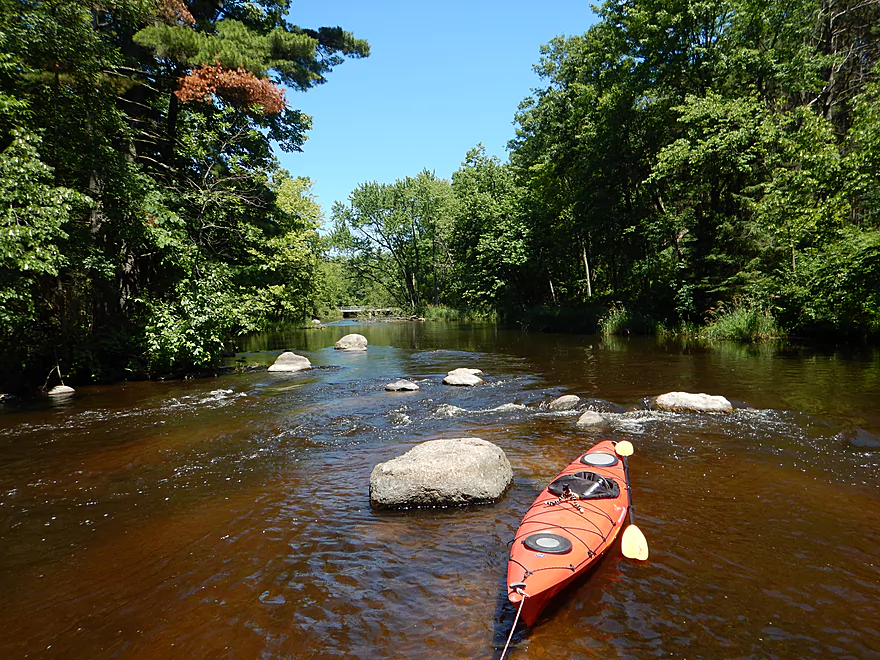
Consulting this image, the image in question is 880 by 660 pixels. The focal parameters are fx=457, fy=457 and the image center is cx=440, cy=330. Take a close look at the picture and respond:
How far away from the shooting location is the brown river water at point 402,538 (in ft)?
10.3

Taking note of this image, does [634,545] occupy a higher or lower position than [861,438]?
higher

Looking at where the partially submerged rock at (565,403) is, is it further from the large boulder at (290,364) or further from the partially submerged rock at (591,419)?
the large boulder at (290,364)

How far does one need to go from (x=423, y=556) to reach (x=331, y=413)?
221 inches

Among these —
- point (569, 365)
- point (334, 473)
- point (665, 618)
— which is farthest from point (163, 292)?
point (665, 618)

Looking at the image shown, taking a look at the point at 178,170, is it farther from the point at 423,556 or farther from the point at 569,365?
the point at 423,556

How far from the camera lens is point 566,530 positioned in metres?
3.85

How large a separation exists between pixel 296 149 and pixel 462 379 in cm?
1044

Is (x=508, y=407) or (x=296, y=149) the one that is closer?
(x=508, y=407)

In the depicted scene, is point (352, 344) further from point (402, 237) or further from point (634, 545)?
point (402, 237)

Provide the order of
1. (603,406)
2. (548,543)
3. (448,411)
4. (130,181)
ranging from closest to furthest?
(548,543)
(603,406)
(448,411)
(130,181)

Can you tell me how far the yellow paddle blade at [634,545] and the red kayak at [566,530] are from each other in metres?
0.14

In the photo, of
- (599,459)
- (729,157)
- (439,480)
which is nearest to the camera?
(439,480)

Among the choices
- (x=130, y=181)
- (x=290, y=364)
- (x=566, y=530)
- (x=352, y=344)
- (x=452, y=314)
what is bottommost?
(x=566, y=530)

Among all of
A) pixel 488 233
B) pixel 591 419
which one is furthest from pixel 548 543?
pixel 488 233
